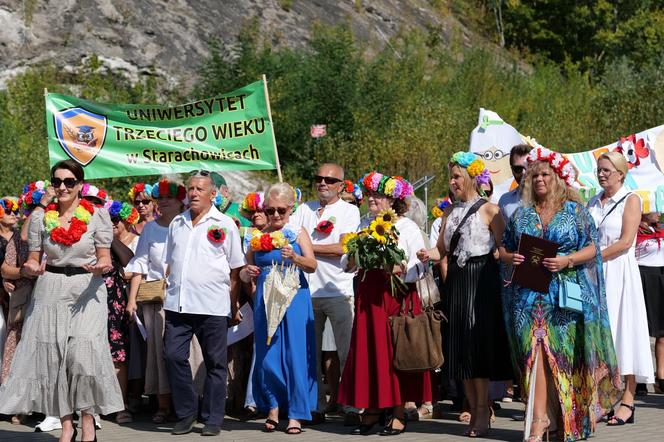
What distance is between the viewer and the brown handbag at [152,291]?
1023cm

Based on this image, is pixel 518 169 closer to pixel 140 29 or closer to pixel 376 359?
pixel 376 359

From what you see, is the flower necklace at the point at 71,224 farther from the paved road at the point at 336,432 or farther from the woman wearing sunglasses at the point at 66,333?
the paved road at the point at 336,432

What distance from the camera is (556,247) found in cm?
825

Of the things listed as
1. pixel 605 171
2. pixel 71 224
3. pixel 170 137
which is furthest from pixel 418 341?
pixel 170 137

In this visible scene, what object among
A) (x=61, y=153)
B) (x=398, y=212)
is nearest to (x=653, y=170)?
(x=398, y=212)

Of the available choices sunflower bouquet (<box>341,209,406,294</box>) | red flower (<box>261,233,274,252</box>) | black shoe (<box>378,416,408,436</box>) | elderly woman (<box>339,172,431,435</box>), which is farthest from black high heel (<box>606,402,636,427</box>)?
red flower (<box>261,233,274,252</box>)

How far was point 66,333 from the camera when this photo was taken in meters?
8.29

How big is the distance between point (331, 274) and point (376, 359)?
1173 millimetres

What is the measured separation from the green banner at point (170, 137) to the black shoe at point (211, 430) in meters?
2.98

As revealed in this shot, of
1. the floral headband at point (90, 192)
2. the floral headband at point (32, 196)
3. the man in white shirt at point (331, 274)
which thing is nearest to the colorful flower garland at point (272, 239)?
the man in white shirt at point (331, 274)

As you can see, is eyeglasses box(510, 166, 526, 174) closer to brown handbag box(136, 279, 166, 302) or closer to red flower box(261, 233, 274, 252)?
red flower box(261, 233, 274, 252)

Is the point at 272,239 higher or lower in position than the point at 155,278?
higher

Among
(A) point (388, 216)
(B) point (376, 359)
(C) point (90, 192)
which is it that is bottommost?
(B) point (376, 359)

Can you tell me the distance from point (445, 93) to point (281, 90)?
256 inches
